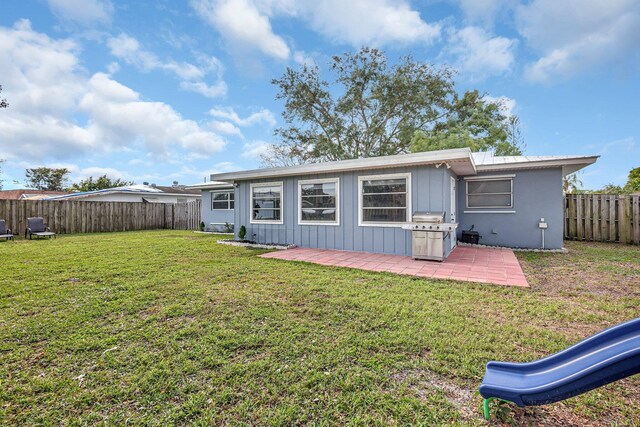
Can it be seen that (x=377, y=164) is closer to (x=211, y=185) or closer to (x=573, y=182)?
(x=211, y=185)

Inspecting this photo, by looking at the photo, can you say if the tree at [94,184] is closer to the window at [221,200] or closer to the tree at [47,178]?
the tree at [47,178]

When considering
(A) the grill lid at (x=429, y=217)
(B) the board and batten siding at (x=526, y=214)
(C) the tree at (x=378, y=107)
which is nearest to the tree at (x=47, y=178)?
(C) the tree at (x=378, y=107)

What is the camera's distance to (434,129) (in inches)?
715

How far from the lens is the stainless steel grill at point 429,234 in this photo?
237 inches

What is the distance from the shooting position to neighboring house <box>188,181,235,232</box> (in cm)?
1405

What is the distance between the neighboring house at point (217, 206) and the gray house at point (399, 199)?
449cm

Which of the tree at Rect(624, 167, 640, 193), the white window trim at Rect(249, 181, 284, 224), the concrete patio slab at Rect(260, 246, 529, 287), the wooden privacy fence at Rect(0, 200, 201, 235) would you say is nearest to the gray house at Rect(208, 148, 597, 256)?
the white window trim at Rect(249, 181, 284, 224)

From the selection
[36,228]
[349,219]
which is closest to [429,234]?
[349,219]

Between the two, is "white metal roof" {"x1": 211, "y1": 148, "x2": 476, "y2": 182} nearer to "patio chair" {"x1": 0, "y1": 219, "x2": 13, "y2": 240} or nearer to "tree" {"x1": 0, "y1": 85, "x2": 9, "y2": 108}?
"patio chair" {"x1": 0, "y1": 219, "x2": 13, "y2": 240}

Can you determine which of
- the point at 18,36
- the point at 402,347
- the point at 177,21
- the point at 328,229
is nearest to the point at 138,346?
the point at 402,347

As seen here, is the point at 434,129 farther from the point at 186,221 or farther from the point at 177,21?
the point at 186,221

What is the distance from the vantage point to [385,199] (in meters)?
7.12

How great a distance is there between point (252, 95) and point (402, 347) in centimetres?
1543

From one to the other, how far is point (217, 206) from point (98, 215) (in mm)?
5699
